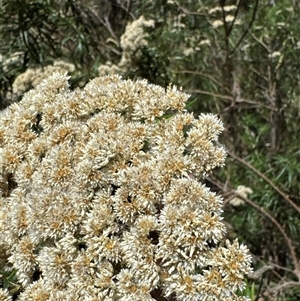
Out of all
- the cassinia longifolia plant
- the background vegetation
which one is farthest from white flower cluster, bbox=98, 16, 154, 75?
the cassinia longifolia plant

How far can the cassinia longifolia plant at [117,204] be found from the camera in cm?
144

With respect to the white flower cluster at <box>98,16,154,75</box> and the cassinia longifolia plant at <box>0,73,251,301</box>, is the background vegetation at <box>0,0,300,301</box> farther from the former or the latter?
the cassinia longifolia plant at <box>0,73,251,301</box>

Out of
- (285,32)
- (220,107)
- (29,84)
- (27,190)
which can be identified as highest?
(27,190)

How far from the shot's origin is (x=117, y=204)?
4.87 ft

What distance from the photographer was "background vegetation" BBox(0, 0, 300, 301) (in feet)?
14.0

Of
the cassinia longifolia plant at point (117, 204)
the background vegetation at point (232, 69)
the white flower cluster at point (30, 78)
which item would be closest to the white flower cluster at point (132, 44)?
the background vegetation at point (232, 69)

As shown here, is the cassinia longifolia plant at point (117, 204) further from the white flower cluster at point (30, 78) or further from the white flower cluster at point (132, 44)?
the white flower cluster at point (132, 44)

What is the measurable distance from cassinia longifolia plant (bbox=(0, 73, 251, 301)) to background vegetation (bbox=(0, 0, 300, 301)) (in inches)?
85.3

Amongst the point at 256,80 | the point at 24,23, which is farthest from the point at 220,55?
the point at 24,23

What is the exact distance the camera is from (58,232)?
5.04ft

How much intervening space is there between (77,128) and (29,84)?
2.36m

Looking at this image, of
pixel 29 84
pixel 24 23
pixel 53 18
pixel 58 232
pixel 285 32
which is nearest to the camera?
pixel 58 232

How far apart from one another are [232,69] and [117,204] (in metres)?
4.11

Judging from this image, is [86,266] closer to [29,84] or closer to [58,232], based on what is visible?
[58,232]
